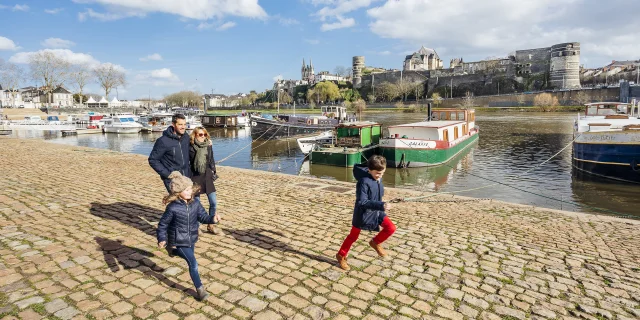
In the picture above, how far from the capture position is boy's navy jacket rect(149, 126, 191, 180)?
5340 mm

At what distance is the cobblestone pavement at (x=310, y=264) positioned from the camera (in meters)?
3.95

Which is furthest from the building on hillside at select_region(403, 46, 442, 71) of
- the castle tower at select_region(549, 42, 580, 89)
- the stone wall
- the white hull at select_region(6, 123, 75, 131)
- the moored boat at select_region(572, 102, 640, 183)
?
the moored boat at select_region(572, 102, 640, 183)

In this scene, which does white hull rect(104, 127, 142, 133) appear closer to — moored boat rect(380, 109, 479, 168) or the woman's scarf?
moored boat rect(380, 109, 479, 168)

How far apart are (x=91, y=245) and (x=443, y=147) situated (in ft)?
63.5

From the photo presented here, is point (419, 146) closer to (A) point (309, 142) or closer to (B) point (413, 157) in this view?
(B) point (413, 157)

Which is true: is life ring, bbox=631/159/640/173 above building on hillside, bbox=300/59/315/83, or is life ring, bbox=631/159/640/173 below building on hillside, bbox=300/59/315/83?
below

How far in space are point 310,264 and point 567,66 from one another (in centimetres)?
10752

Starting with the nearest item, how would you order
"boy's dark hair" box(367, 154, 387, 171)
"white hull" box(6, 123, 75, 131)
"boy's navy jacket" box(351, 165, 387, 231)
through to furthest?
1. "boy's dark hair" box(367, 154, 387, 171)
2. "boy's navy jacket" box(351, 165, 387, 231)
3. "white hull" box(6, 123, 75, 131)

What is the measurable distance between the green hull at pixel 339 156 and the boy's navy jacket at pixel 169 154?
15653mm

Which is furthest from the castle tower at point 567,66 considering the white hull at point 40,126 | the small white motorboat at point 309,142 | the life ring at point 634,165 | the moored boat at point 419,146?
the white hull at point 40,126

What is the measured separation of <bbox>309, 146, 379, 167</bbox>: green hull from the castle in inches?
3581

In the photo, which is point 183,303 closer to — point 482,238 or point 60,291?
point 60,291

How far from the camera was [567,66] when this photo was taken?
298 feet

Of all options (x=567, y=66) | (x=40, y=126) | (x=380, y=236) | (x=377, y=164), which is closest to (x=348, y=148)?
(x=380, y=236)
